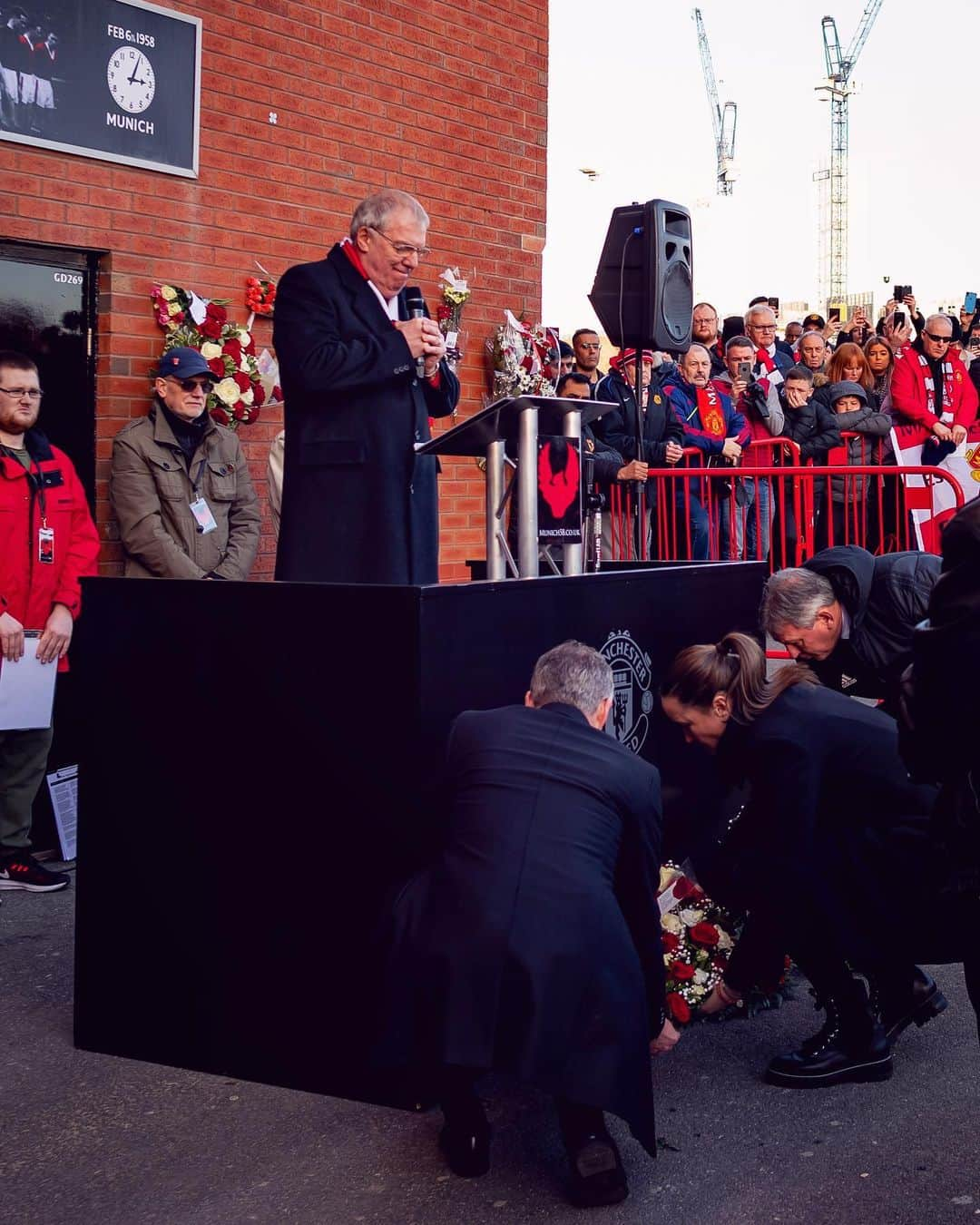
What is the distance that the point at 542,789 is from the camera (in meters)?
3.06

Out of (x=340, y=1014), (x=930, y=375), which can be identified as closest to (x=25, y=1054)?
(x=340, y=1014)

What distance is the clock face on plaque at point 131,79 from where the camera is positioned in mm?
6285

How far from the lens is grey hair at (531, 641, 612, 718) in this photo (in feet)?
10.6

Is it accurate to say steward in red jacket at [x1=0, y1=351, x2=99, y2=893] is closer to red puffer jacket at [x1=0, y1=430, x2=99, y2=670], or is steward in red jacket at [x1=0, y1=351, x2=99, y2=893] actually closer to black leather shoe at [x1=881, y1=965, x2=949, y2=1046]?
red puffer jacket at [x1=0, y1=430, x2=99, y2=670]

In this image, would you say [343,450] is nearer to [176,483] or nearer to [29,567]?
[29,567]

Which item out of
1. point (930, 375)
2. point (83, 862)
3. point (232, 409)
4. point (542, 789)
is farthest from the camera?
point (930, 375)

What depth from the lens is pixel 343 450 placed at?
14.6 feet

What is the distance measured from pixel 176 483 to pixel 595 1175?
12.5 ft

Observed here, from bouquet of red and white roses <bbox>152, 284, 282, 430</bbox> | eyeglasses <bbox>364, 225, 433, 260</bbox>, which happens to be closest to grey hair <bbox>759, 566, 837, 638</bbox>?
eyeglasses <bbox>364, 225, 433, 260</bbox>

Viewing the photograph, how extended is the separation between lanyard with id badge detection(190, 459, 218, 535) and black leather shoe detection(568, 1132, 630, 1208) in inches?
144

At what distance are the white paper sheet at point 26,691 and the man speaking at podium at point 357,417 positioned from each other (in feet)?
4.28

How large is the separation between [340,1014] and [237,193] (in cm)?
472

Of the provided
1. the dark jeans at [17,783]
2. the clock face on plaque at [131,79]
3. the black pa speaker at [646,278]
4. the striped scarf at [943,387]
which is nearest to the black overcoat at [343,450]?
the dark jeans at [17,783]

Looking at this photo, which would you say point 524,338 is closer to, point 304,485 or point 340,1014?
point 304,485
